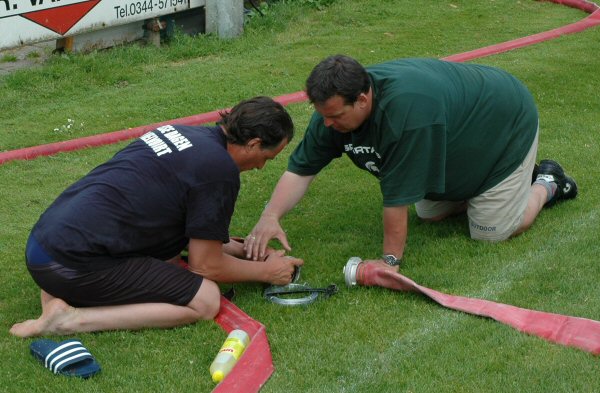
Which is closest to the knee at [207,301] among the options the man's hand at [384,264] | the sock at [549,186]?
the man's hand at [384,264]

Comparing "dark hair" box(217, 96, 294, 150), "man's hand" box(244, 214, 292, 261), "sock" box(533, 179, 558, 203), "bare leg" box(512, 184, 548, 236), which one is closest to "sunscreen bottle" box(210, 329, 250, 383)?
"man's hand" box(244, 214, 292, 261)

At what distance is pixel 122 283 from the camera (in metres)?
4.37

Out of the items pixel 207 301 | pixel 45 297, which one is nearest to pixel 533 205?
pixel 207 301

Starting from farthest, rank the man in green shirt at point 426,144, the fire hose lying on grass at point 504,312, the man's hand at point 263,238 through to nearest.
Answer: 1. the man's hand at point 263,238
2. the man in green shirt at point 426,144
3. the fire hose lying on grass at point 504,312

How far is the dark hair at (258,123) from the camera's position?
4.36 m

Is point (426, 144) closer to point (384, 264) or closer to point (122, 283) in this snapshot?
point (384, 264)

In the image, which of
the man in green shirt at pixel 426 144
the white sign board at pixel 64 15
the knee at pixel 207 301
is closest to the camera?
the knee at pixel 207 301

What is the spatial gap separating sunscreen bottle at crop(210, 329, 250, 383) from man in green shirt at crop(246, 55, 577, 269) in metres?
0.85

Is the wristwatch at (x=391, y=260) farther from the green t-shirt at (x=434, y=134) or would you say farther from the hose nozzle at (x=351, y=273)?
the green t-shirt at (x=434, y=134)

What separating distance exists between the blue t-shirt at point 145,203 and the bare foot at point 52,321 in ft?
0.85

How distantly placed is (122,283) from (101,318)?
22 cm

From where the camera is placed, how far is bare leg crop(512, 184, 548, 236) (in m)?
5.61

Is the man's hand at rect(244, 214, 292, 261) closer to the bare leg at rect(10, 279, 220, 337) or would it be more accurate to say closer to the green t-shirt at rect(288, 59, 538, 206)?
the green t-shirt at rect(288, 59, 538, 206)

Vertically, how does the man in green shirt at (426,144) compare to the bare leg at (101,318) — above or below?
above
